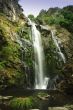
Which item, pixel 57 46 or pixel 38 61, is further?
pixel 57 46

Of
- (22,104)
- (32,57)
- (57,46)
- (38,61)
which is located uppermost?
(57,46)

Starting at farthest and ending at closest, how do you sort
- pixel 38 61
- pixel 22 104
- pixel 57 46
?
pixel 57 46
pixel 38 61
pixel 22 104

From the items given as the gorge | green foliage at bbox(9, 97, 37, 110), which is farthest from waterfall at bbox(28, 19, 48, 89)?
green foliage at bbox(9, 97, 37, 110)

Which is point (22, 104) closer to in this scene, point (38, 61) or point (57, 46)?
point (38, 61)

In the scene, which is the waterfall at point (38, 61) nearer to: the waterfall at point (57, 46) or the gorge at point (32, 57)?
the gorge at point (32, 57)

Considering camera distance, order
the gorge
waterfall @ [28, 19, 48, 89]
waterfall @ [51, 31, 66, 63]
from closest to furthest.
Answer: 1. the gorge
2. waterfall @ [28, 19, 48, 89]
3. waterfall @ [51, 31, 66, 63]

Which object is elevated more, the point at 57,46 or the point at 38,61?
the point at 57,46

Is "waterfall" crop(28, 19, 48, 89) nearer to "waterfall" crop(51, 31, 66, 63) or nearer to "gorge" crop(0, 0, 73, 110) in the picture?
"gorge" crop(0, 0, 73, 110)

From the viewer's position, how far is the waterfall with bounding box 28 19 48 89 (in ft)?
163

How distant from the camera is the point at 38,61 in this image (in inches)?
2069

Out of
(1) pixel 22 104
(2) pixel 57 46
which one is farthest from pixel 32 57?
(1) pixel 22 104

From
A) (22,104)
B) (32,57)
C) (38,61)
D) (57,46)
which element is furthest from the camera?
(57,46)

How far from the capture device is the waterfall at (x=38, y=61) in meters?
49.7

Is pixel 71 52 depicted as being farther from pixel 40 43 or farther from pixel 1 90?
pixel 1 90
